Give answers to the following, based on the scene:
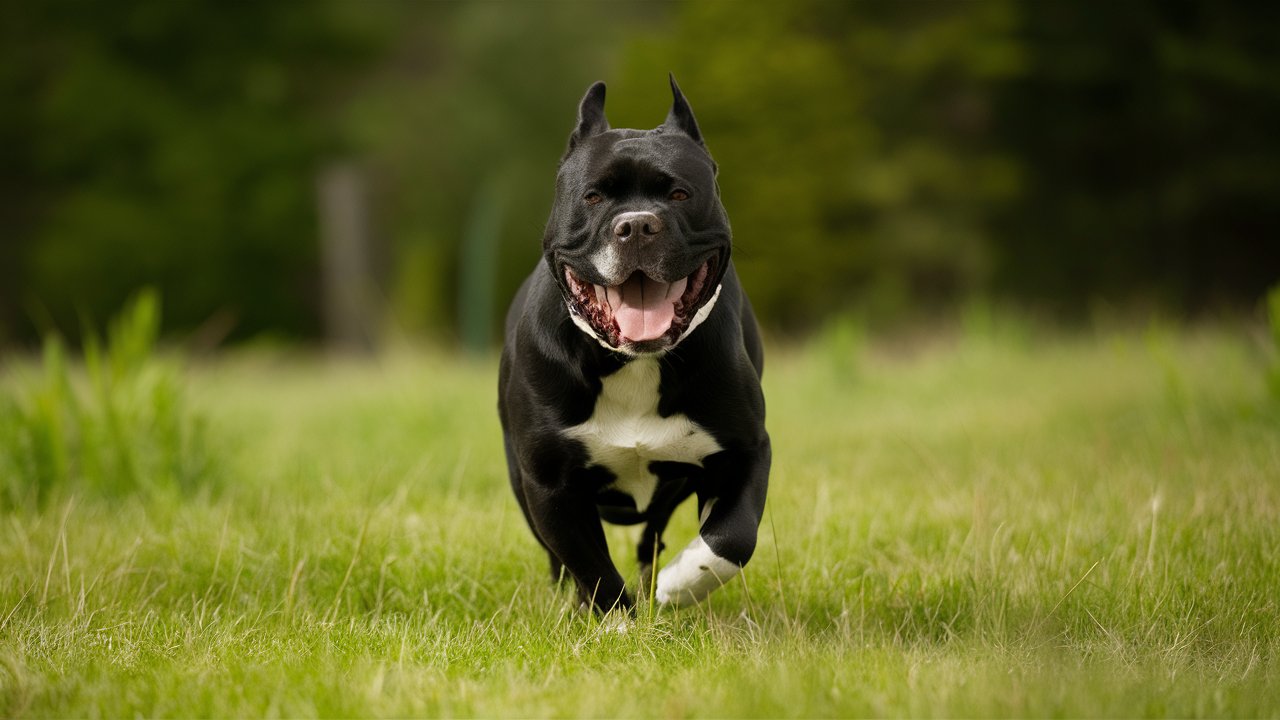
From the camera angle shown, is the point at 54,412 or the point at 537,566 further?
the point at 54,412

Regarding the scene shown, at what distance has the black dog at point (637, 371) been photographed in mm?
2957

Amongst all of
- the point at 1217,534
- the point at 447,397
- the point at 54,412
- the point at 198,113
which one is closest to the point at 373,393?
the point at 447,397

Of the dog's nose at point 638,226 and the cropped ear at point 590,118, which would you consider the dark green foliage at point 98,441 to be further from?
the dog's nose at point 638,226

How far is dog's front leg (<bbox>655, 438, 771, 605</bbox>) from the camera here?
2971 millimetres

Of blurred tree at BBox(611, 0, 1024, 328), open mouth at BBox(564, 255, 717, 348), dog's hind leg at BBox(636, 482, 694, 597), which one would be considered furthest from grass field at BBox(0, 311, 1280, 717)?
blurred tree at BBox(611, 0, 1024, 328)

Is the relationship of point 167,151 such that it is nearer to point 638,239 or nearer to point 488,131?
point 488,131

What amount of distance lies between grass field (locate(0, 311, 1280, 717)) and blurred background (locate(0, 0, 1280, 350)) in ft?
35.1

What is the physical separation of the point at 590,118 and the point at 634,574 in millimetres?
1544

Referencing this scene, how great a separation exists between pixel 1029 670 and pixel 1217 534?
156cm

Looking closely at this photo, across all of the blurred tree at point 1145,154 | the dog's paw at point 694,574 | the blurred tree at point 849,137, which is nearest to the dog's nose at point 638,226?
the dog's paw at point 694,574

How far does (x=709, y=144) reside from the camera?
62.1 feet

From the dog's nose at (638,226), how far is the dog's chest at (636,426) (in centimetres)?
36

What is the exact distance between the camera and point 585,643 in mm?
2967

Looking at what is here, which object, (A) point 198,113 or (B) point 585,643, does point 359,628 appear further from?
(A) point 198,113
